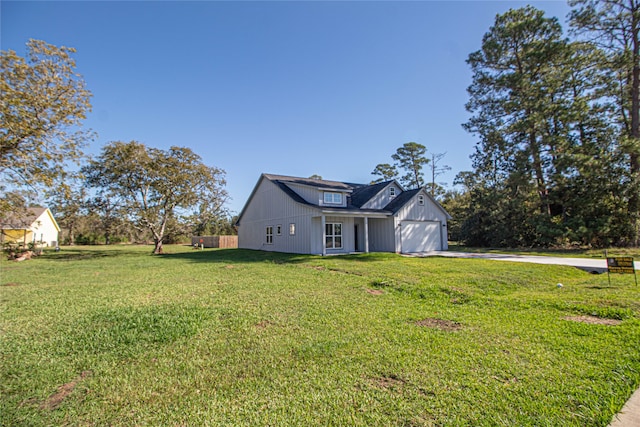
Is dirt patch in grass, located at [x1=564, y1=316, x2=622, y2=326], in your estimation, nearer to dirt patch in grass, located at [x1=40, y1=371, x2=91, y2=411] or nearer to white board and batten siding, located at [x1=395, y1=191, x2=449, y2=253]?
dirt patch in grass, located at [x1=40, y1=371, x2=91, y2=411]

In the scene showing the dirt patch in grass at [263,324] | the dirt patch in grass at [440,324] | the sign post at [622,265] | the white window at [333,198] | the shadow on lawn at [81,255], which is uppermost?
the white window at [333,198]

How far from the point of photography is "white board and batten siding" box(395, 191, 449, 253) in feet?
60.2

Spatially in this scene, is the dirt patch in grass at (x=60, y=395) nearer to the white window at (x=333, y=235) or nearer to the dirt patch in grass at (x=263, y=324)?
the dirt patch in grass at (x=263, y=324)

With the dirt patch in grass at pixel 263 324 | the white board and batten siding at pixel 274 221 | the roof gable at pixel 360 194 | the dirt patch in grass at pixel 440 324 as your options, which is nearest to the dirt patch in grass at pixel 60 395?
the dirt patch in grass at pixel 263 324

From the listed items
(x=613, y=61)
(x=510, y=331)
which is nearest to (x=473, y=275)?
(x=510, y=331)

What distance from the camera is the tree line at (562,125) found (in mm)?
17250

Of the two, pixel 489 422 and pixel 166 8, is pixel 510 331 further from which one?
pixel 166 8

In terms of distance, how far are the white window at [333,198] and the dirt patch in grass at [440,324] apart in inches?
524

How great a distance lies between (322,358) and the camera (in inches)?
126

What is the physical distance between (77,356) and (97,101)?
39.9ft

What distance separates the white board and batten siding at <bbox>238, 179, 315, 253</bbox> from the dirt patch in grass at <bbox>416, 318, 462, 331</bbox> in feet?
38.6

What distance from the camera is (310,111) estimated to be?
1644 cm

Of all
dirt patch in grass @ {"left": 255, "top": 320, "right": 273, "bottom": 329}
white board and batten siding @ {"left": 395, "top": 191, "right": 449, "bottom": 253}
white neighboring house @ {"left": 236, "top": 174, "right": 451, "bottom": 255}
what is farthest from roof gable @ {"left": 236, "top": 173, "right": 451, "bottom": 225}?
dirt patch in grass @ {"left": 255, "top": 320, "right": 273, "bottom": 329}

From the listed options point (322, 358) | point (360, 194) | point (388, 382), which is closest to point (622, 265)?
point (388, 382)
